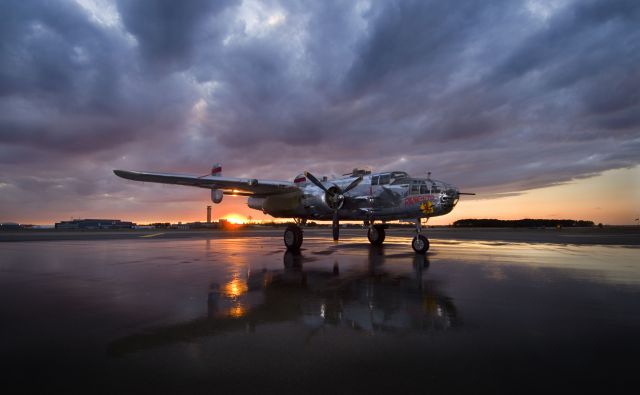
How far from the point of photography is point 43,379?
10.5 feet

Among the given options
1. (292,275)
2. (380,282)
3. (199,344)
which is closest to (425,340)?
(199,344)

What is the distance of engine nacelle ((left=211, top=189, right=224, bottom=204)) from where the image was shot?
17.4 metres

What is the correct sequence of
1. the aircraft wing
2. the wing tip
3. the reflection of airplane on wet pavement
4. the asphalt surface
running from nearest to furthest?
the reflection of airplane on wet pavement
the wing tip
the aircraft wing
the asphalt surface

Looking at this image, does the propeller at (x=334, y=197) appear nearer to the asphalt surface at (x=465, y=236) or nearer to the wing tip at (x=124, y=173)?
the wing tip at (x=124, y=173)

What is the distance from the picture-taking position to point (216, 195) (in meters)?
17.7

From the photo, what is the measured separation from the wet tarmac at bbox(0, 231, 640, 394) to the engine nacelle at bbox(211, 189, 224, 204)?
9.06m

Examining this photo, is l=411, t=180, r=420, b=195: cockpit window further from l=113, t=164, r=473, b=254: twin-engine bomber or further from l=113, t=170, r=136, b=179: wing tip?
l=113, t=170, r=136, b=179: wing tip

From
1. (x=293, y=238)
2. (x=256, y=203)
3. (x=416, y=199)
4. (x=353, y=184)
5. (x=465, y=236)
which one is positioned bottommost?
(x=465, y=236)

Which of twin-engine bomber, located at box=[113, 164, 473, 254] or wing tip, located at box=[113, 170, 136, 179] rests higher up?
wing tip, located at box=[113, 170, 136, 179]

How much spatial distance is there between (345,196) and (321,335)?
1370cm

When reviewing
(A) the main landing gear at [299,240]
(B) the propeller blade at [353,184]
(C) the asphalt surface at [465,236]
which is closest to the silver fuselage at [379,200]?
(B) the propeller blade at [353,184]

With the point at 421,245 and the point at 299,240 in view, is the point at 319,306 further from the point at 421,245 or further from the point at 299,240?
the point at 299,240

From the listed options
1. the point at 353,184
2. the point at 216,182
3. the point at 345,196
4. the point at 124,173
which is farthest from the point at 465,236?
the point at 124,173

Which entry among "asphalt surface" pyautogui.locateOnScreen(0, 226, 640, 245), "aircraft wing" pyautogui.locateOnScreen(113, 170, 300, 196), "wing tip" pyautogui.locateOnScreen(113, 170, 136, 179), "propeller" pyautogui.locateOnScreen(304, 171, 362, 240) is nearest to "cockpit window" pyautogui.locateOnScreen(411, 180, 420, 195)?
"propeller" pyautogui.locateOnScreen(304, 171, 362, 240)
